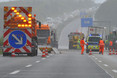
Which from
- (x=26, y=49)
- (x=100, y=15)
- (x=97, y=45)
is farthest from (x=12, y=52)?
(x=100, y=15)

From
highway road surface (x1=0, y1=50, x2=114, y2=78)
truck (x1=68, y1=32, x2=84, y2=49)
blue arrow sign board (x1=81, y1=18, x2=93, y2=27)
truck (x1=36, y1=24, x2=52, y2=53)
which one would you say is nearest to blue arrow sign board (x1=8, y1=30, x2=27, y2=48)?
highway road surface (x1=0, y1=50, x2=114, y2=78)

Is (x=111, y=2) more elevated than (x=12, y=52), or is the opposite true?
(x=111, y=2)

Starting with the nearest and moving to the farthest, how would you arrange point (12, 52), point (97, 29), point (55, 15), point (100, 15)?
point (12, 52), point (97, 29), point (100, 15), point (55, 15)

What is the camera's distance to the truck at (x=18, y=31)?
28.4 metres

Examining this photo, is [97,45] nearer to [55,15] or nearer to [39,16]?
[39,16]

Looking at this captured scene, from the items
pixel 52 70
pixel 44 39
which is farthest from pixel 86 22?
pixel 52 70

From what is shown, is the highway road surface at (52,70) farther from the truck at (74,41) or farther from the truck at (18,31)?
Answer: the truck at (74,41)

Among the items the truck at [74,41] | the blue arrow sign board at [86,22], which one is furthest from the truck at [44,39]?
the blue arrow sign board at [86,22]

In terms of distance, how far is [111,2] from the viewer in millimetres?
173500

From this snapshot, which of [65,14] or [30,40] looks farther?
[65,14]

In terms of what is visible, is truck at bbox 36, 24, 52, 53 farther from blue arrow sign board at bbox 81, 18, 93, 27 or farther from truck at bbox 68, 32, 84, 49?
blue arrow sign board at bbox 81, 18, 93, 27

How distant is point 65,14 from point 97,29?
5134 inches

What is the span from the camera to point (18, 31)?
28.6 metres

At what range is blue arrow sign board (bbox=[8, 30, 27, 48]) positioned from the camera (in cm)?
2833
